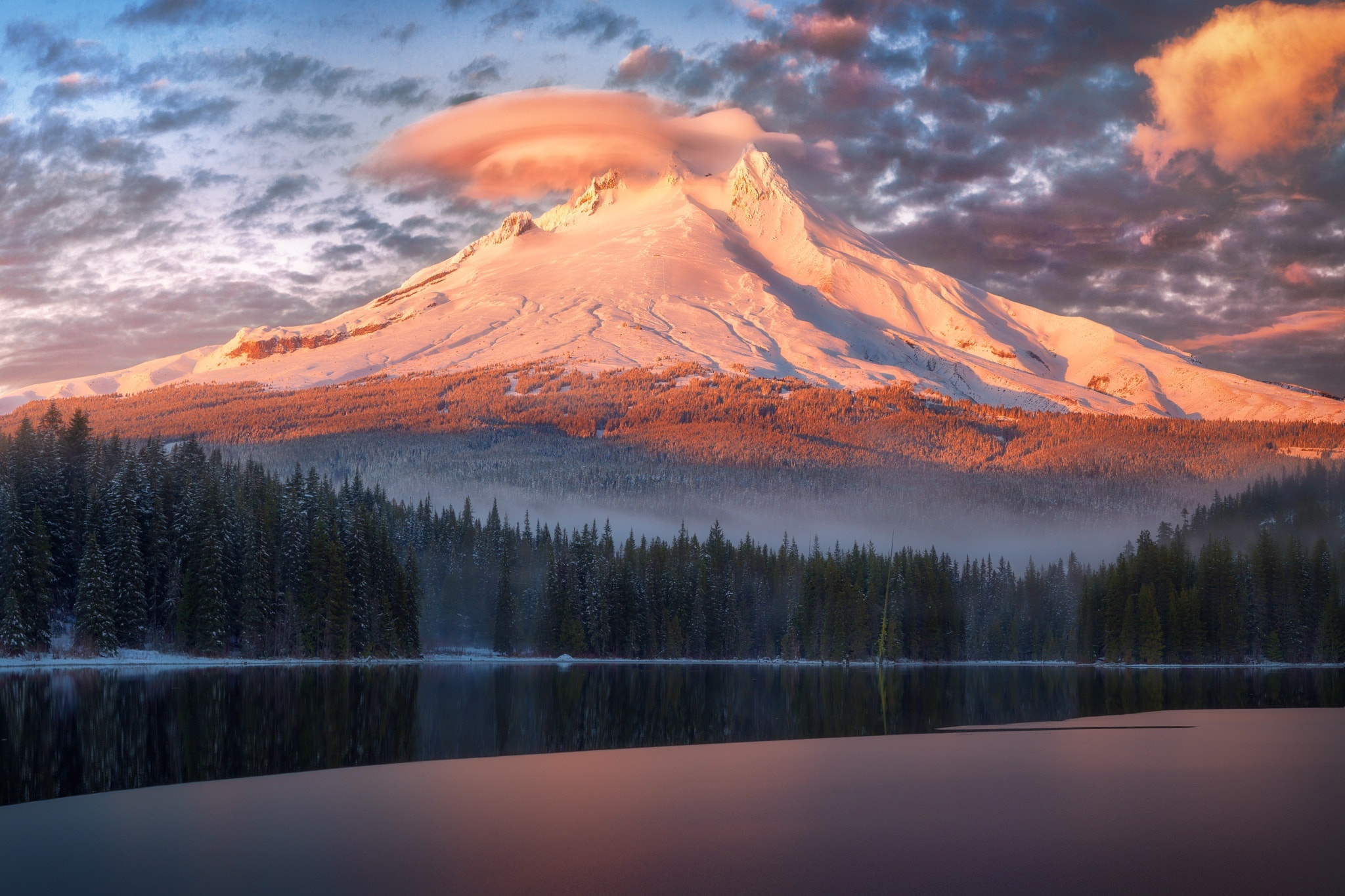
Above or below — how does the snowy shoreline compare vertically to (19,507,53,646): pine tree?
below

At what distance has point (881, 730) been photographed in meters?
42.7

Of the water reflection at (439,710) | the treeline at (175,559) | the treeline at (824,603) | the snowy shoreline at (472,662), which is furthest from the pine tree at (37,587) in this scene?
the treeline at (824,603)

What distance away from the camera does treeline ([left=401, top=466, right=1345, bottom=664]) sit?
13075cm

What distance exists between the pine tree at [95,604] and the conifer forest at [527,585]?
142 millimetres

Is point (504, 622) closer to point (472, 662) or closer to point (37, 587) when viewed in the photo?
point (472, 662)

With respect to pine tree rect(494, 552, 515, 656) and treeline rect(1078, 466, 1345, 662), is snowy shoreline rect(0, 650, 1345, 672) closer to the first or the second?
pine tree rect(494, 552, 515, 656)

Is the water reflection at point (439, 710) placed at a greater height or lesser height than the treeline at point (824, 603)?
greater

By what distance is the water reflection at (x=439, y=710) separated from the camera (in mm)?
30500

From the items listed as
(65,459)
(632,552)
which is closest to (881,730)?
(65,459)

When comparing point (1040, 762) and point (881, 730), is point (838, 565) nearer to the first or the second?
point (881, 730)

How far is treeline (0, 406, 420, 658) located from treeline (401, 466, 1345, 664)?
31.6 metres

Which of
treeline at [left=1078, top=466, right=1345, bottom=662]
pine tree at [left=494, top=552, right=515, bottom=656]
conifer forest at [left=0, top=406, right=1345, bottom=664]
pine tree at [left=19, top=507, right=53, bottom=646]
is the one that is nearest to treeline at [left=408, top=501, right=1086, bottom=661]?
pine tree at [left=494, top=552, right=515, bottom=656]

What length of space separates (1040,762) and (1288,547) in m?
123

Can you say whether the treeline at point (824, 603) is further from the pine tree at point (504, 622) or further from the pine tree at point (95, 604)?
the pine tree at point (95, 604)
